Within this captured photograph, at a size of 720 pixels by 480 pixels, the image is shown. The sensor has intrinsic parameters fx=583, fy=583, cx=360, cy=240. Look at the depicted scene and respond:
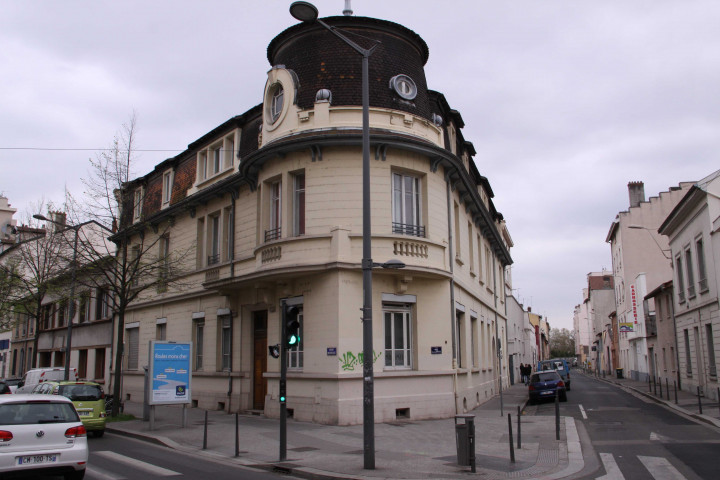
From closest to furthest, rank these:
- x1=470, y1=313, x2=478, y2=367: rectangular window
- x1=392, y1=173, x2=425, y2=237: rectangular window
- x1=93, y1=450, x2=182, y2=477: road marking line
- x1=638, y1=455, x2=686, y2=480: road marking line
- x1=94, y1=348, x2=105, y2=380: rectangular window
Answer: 1. x1=638, y1=455, x2=686, y2=480: road marking line
2. x1=93, y1=450, x2=182, y2=477: road marking line
3. x1=392, y1=173, x2=425, y2=237: rectangular window
4. x1=470, y1=313, x2=478, y2=367: rectangular window
5. x1=94, y1=348, x2=105, y2=380: rectangular window

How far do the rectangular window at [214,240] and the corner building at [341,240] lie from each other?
51.2 inches

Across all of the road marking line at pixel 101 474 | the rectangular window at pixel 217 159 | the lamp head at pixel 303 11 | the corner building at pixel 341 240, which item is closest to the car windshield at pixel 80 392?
the corner building at pixel 341 240

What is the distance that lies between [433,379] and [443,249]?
408cm

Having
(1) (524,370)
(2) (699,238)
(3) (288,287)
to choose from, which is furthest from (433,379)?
(1) (524,370)

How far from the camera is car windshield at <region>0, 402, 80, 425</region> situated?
8.85m

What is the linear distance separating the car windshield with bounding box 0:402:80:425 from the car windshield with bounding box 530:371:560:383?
70.8 feet

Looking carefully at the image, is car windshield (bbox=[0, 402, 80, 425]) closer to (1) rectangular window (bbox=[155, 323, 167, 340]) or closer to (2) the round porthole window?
(2) the round porthole window

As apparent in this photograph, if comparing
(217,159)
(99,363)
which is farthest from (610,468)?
(99,363)

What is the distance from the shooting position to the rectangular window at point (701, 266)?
81.1 feet

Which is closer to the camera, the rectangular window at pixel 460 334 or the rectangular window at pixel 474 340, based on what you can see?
the rectangular window at pixel 460 334

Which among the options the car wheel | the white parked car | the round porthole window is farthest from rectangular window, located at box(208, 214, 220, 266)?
the car wheel

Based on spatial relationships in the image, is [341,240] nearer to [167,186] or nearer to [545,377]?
[167,186]

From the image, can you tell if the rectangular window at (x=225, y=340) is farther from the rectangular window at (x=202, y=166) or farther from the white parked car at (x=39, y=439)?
the white parked car at (x=39, y=439)

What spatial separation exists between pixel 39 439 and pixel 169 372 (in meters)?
8.81
